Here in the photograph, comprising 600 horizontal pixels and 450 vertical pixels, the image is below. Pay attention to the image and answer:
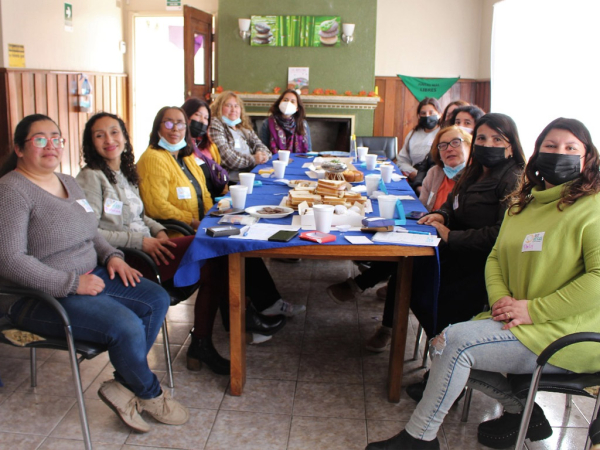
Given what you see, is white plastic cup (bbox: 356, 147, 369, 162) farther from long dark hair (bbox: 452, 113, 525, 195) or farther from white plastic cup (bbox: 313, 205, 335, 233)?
white plastic cup (bbox: 313, 205, 335, 233)

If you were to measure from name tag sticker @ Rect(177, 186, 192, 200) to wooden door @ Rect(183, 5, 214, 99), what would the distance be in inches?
139

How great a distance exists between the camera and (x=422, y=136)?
186 inches

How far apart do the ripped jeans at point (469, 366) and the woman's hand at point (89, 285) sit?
3.67ft

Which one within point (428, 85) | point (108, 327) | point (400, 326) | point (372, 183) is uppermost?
point (428, 85)

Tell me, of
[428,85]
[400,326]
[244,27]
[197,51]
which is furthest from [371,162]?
[428,85]

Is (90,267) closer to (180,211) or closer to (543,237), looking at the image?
(180,211)

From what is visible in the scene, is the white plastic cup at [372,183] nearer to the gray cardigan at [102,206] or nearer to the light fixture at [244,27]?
the gray cardigan at [102,206]

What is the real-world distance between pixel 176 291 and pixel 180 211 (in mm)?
670

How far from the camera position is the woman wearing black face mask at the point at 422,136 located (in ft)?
15.2

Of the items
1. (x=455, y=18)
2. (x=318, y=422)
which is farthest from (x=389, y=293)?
(x=455, y=18)

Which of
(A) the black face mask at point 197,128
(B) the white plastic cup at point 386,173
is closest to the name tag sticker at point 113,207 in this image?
(A) the black face mask at point 197,128

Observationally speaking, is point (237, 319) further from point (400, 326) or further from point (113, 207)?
point (113, 207)

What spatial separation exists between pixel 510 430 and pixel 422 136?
3.16 meters

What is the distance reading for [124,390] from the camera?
1.91 m
